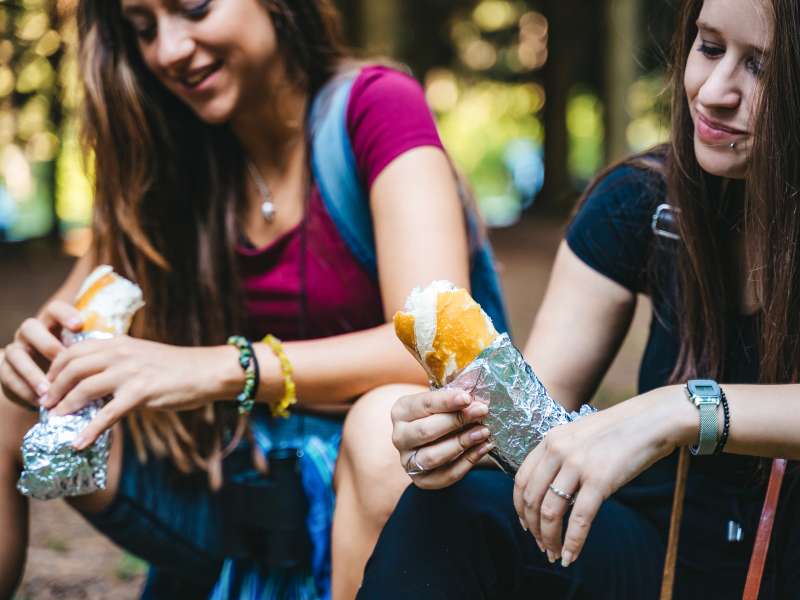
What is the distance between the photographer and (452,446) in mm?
1475

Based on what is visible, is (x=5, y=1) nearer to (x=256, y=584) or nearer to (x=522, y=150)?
(x=256, y=584)

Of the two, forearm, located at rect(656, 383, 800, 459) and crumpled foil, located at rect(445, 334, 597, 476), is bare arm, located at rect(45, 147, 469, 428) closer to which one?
crumpled foil, located at rect(445, 334, 597, 476)

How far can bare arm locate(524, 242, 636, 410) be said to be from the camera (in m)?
1.85

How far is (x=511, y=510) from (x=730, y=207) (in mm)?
644

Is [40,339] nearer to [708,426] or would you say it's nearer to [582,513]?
[582,513]

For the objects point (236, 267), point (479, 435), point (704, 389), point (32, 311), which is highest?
point (704, 389)

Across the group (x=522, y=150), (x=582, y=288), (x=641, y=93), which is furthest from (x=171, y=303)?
(x=522, y=150)

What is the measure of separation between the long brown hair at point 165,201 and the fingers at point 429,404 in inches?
33.5

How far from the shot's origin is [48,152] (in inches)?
382

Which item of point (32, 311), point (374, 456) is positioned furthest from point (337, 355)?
point (32, 311)

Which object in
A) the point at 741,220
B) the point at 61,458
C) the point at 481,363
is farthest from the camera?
the point at 61,458

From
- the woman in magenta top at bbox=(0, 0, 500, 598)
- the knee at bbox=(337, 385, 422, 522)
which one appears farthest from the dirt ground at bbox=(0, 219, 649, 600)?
the knee at bbox=(337, 385, 422, 522)

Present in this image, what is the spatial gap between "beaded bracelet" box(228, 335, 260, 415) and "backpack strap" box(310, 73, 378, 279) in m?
0.38

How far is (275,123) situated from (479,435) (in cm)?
113
